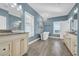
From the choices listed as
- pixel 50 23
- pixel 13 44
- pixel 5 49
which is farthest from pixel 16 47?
pixel 50 23

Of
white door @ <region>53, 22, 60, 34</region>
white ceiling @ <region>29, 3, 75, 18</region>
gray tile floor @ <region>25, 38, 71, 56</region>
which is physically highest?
white ceiling @ <region>29, 3, 75, 18</region>

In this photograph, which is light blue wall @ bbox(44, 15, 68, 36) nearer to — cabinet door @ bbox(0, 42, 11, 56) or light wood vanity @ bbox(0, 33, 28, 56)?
light wood vanity @ bbox(0, 33, 28, 56)

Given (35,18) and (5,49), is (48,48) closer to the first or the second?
(35,18)

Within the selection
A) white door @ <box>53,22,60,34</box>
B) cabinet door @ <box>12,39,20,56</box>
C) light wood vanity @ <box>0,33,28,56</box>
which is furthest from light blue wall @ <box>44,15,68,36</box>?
cabinet door @ <box>12,39,20,56</box>

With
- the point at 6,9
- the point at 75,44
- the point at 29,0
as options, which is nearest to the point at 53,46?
the point at 75,44

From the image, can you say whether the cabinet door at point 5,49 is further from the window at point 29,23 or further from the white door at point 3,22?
the window at point 29,23

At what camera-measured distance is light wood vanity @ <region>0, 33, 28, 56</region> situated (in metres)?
1.89

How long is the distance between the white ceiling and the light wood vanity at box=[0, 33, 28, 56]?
2.24 feet

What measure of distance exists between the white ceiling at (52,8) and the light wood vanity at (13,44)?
0.68 meters

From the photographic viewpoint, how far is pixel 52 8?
7.58ft

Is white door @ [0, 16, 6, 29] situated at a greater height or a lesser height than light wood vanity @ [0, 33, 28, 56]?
greater

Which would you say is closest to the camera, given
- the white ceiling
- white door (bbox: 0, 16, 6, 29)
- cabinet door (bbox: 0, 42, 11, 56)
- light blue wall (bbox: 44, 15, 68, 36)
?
cabinet door (bbox: 0, 42, 11, 56)

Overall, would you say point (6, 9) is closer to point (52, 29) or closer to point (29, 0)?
point (29, 0)

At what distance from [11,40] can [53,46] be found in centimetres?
104
